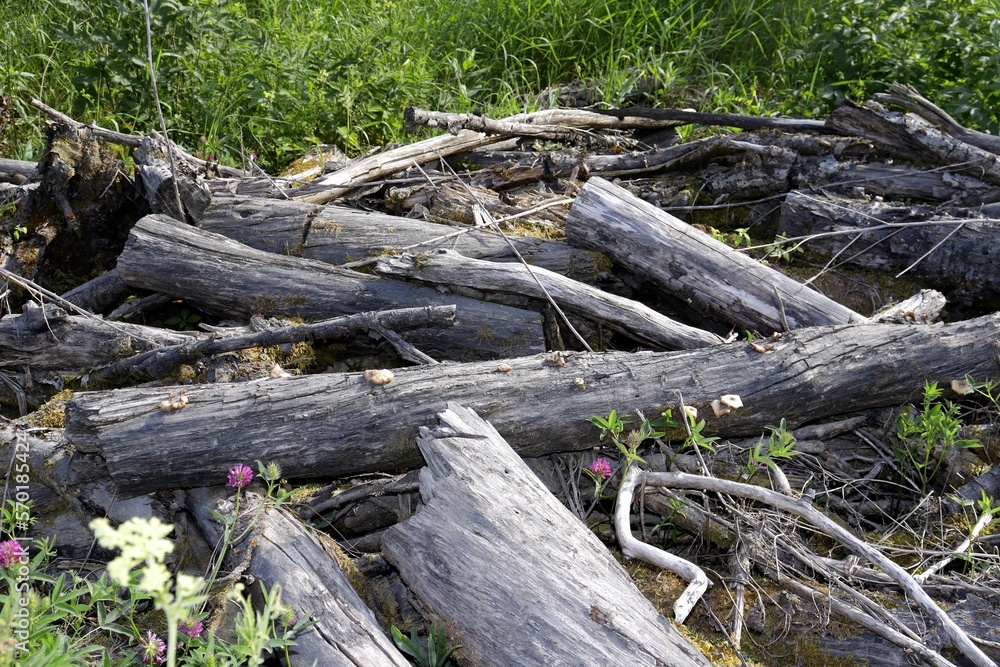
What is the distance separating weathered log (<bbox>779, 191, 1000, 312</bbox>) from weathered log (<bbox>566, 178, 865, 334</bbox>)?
379 mm

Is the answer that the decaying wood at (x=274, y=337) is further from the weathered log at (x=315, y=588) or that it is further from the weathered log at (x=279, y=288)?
the weathered log at (x=315, y=588)

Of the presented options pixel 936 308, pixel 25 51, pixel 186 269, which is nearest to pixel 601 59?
pixel 936 308

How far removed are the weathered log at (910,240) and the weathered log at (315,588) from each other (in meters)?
2.58

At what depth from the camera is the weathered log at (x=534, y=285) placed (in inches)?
127

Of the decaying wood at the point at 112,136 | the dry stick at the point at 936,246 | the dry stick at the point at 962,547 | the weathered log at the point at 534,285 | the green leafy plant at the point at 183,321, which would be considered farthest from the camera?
the decaying wood at the point at 112,136

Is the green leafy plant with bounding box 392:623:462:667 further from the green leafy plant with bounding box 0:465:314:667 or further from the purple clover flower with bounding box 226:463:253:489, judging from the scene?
the purple clover flower with bounding box 226:463:253:489

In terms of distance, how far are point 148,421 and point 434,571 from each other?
110 cm

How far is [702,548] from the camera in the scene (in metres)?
2.57

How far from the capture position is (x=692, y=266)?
3385 millimetres

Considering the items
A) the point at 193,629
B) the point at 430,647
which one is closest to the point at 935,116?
the point at 430,647

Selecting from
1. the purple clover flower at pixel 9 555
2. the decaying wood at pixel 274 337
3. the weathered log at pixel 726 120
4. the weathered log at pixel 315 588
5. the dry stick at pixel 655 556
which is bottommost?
the dry stick at pixel 655 556

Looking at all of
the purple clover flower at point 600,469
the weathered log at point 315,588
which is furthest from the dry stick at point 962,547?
the weathered log at point 315,588

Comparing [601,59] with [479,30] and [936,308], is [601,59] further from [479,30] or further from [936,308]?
[936,308]

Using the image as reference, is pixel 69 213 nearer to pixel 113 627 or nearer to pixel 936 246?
pixel 113 627
